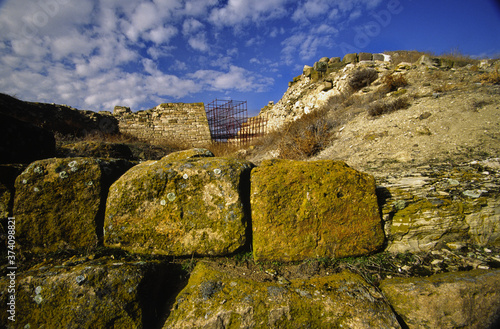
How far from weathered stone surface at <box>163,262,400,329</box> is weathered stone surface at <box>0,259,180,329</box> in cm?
18

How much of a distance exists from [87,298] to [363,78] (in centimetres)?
938

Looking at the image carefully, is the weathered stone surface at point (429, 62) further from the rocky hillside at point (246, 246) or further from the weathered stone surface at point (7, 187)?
the weathered stone surface at point (7, 187)

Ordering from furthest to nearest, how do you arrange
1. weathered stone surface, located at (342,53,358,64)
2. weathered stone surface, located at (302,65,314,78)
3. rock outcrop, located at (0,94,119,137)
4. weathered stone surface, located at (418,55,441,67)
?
1. weathered stone surface, located at (302,65,314,78)
2. weathered stone surface, located at (342,53,358,64)
3. rock outcrop, located at (0,94,119,137)
4. weathered stone surface, located at (418,55,441,67)

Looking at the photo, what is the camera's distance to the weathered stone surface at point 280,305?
3.63 feet

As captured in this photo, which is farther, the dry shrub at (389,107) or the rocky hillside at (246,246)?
the dry shrub at (389,107)

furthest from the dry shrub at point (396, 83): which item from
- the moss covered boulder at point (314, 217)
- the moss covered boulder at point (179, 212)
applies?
the moss covered boulder at point (179, 212)

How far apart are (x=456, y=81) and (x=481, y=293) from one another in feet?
22.0

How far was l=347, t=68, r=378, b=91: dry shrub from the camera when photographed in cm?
784

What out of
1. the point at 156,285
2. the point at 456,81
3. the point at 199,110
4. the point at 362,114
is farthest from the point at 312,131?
the point at 199,110

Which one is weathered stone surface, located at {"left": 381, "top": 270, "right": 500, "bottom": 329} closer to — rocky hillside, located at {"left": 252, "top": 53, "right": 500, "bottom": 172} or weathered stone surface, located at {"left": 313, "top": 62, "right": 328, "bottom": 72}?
rocky hillside, located at {"left": 252, "top": 53, "right": 500, "bottom": 172}

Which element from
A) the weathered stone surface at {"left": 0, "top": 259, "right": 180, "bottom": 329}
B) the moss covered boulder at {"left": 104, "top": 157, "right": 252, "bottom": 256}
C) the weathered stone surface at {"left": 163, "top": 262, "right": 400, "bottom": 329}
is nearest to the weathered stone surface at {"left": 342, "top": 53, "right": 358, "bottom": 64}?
the moss covered boulder at {"left": 104, "top": 157, "right": 252, "bottom": 256}

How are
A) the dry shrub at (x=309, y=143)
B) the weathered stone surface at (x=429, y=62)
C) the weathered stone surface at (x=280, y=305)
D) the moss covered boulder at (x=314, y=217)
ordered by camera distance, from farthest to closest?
the weathered stone surface at (x=429, y=62) → the dry shrub at (x=309, y=143) → the moss covered boulder at (x=314, y=217) → the weathered stone surface at (x=280, y=305)

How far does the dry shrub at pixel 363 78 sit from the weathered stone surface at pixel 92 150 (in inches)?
320

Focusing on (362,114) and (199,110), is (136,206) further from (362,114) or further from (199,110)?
(199,110)
